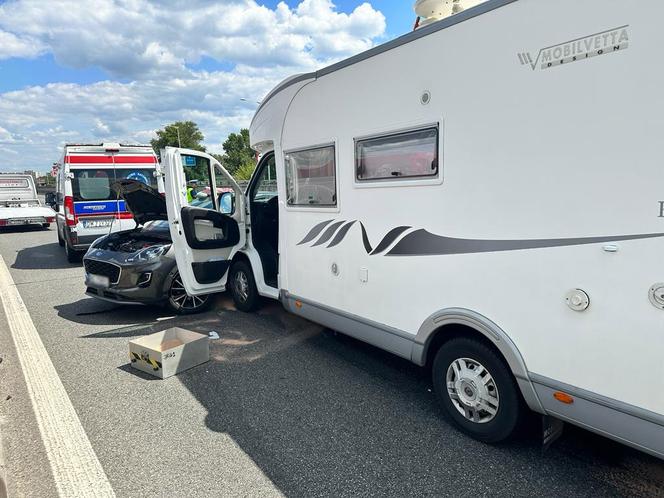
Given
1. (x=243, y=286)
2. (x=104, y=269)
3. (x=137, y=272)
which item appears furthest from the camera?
(x=243, y=286)

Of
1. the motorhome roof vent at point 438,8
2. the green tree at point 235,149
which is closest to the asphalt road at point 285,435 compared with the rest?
the motorhome roof vent at point 438,8

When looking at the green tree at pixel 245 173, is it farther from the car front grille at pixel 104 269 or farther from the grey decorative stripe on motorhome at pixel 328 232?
the grey decorative stripe on motorhome at pixel 328 232

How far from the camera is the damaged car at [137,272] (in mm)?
5645

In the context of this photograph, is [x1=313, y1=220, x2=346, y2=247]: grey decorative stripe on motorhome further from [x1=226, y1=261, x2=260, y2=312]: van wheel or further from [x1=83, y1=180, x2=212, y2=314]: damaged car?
[x1=83, y1=180, x2=212, y2=314]: damaged car

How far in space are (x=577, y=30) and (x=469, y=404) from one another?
235 centimetres


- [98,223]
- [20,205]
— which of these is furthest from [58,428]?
[20,205]

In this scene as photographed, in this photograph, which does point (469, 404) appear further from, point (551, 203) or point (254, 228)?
point (254, 228)

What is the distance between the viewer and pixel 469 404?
3020mm

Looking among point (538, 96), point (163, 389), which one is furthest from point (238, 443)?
point (538, 96)

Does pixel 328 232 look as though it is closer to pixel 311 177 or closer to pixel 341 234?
pixel 341 234

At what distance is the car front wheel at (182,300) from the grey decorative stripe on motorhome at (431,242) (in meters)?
2.50

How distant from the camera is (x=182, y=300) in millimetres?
5984

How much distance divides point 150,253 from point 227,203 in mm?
1212

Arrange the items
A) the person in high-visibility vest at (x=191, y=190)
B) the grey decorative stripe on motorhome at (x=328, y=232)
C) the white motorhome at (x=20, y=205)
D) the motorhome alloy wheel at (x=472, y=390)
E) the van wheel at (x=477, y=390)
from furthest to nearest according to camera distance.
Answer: the white motorhome at (x=20, y=205)
the person in high-visibility vest at (x=191, y=190)
the grey decorative stripe on motorhome at (x=328, y=232)
the motorhome alloy wheel at (x=472, y=390)
the van wheel at (x=477, y=390)
